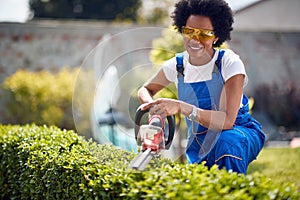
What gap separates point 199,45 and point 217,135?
584 mm

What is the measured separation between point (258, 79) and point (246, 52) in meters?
0.71

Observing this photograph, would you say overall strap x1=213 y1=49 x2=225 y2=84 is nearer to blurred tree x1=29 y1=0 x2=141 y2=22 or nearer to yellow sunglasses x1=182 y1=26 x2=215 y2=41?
yellow sunglasses x1=182 y1=26 x2=215 y2=41

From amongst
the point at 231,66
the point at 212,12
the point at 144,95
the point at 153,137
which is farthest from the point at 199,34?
the point at 153,137

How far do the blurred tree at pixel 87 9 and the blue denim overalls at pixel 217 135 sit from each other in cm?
2275

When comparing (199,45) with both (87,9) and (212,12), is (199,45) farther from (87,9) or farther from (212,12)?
(87,9)

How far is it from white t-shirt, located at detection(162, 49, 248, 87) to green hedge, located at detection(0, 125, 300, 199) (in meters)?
0.62

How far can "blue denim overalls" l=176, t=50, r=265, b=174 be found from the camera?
10.8 ft

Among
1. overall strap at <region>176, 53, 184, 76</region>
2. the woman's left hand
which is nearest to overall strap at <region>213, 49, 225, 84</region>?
overall strap at <region>176, 53, 184, 76</region>

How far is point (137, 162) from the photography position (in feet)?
9.57

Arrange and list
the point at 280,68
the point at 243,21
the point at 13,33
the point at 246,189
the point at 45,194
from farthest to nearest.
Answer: the point at 243,21
the point at 280,68
the point at 13,33
the point at 45,194
the point at 246,189

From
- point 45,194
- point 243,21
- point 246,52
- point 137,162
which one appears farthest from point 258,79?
point 137,162

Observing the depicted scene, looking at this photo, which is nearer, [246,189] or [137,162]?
[246,189]

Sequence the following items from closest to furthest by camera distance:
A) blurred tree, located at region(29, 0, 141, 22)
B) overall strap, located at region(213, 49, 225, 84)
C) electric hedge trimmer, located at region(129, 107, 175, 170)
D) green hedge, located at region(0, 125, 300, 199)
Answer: green hedge, located at region(0, 125, 300, 199) < electric hedge trimmer, located at region(129, 107, 175, 170) < overall strap, located at region(213, 49, 225, 84) < blurred tree, located at region(29, 0, 141, 22)

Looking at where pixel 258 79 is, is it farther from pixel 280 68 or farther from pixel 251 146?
pixel 251 146
